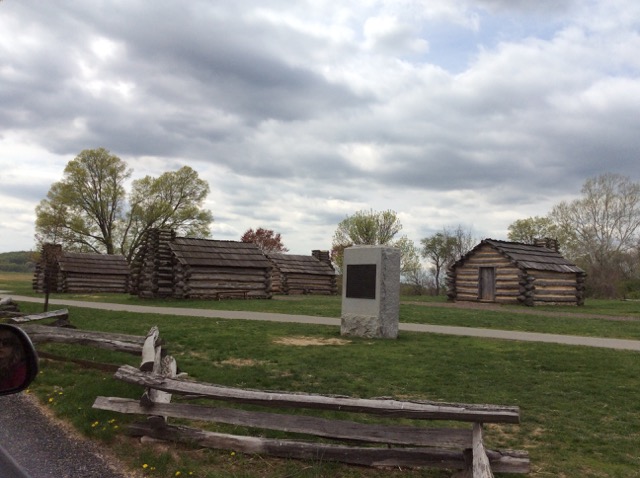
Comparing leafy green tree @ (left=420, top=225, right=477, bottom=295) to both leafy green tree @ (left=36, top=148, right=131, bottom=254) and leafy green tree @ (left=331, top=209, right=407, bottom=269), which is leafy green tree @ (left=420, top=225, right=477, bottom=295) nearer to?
leafy green tree @ (left=331, top=209, right=407, bottom=269)

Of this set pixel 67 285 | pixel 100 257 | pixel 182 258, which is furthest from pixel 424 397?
pixel 100 257

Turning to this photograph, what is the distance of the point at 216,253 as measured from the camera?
104 feet


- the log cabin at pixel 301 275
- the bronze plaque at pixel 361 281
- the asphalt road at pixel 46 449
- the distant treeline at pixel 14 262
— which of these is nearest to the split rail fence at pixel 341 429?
the asphalt road at pixel 46 449

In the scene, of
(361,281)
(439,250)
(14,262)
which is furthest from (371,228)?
(14,262)

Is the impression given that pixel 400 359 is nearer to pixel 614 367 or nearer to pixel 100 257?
pixel 614 367

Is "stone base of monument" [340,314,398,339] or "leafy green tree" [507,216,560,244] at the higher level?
"leafy green tree" [507,216,560,244]

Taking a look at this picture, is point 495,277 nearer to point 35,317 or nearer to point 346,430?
point 35,317

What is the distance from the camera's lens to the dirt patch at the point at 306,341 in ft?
39.5

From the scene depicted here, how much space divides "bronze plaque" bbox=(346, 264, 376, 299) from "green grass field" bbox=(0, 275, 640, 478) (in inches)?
52.4

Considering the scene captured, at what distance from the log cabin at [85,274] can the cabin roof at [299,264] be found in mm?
12246

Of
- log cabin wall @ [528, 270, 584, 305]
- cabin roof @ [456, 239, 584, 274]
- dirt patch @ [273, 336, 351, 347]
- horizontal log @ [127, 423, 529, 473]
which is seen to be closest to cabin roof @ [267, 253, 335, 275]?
cabin roof @ [456, 239, 584, 274]

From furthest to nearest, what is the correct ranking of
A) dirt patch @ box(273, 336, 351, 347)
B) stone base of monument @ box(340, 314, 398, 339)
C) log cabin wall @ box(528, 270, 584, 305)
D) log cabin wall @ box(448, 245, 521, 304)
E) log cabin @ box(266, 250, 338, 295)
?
log cabin @ box(266, 250, 338, 295), log cabin wall @ box(448, 245, 521, 304), log cabin wall @ box(528, 270, 584, 305), stone base of monument @ box(340, 314, 398, 339), dirt patch @ box(273, 336, 351, 347)

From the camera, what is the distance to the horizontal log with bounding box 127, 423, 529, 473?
4.77 m

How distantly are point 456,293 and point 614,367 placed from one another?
24.7 metres
